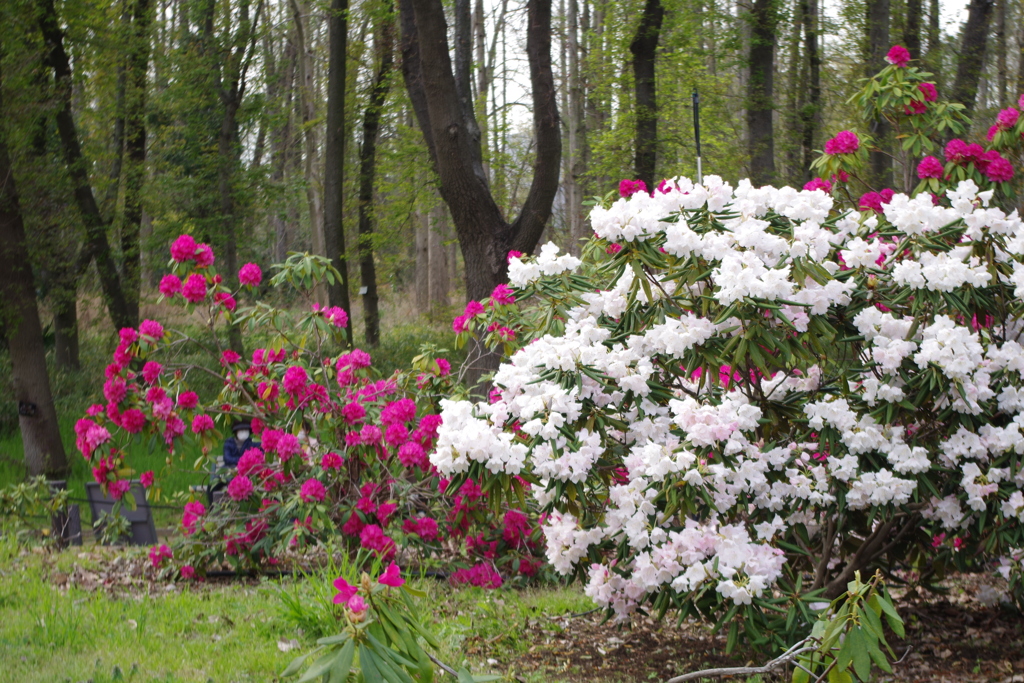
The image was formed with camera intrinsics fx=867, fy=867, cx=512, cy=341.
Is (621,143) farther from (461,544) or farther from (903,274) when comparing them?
(903,274)

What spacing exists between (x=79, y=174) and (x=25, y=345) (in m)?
3.08

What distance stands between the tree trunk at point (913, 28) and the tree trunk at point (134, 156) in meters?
9.70

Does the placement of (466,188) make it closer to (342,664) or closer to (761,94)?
(761,94)

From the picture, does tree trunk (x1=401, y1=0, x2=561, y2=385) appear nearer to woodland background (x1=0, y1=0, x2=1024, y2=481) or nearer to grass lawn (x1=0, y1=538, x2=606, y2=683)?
woodland background (x1=0, y1=0, x2=1024, y2=481)

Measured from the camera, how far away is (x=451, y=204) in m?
7.23

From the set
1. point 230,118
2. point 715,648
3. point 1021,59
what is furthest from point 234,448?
point 1021,59

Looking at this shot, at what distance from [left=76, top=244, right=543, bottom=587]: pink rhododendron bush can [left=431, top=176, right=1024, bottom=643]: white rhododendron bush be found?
174 cm

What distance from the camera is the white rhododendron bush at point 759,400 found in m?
2.98

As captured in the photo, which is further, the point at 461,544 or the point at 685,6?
the point at 685,6

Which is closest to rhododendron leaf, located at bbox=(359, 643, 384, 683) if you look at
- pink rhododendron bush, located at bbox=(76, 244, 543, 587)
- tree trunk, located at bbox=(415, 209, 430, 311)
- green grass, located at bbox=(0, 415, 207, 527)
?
pink rhododendron bush, located at bbox=(76, 244, 543, 587)

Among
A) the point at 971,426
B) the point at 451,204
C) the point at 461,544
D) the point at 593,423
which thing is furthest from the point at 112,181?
the point at 971,426

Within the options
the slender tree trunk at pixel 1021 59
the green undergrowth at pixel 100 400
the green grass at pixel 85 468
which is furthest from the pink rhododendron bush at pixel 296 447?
the slender tree trunk at pixel 1021 59

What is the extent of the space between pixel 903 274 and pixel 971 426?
599 mm

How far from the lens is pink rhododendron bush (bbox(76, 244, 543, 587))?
509 cm
